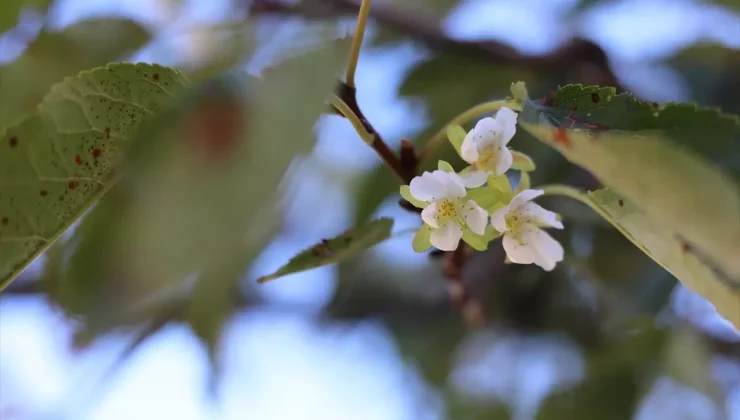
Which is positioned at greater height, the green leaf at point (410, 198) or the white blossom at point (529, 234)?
the green leaf at point (410, 198)

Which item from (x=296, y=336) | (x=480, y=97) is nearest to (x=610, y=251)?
(x=480, y=97)

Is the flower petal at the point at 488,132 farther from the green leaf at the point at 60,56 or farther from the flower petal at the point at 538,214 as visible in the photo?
the green leaf at the point at 60,56

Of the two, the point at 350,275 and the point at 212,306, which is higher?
the point at 212,306

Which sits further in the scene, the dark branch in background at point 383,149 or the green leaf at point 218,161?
the dark branch in background at point 383,149

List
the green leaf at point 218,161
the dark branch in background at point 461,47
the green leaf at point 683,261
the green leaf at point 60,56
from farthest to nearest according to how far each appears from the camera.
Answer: the dark branch in background at point 461,47 → the green leaf at point 60,56 → the green leaf at point 683,261 → the green leaf at point 218,161

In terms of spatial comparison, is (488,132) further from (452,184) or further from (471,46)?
(471,46)

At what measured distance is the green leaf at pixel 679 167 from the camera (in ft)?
0.86

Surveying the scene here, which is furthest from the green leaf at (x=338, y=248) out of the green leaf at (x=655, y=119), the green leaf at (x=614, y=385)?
the green leaf at (x=614, y=385)

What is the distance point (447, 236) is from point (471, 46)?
15.8 inches

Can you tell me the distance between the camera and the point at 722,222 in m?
0.26

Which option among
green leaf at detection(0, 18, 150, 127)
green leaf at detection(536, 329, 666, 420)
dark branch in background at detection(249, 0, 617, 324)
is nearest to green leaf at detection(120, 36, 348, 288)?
green leaf at detection(0, 18, 150, 127)

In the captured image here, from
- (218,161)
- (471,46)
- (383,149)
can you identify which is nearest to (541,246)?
(383,149)

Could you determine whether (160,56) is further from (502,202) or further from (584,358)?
(584,358)

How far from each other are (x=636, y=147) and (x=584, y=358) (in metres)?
0.63
